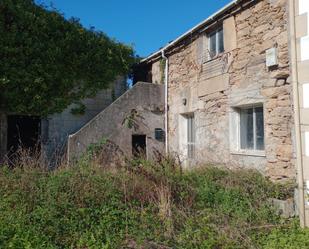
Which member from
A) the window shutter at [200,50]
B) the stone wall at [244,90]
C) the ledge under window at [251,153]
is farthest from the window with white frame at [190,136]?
the ledge under window at [251,153]

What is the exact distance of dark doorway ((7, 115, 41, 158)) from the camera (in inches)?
476

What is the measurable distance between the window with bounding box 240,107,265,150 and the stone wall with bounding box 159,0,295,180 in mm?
276

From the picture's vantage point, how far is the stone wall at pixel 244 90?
24.6ft

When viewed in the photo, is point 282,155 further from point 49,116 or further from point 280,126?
point 49,116

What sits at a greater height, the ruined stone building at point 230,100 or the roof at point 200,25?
the roof at point 200,25

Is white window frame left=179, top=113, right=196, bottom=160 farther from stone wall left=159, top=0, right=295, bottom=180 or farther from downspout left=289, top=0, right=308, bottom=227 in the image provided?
downspout left=289, top=0, right=308, bottom=227

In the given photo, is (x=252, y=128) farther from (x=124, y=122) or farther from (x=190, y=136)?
(x=124, y=122)

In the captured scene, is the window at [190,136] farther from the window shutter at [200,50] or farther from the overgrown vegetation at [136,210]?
the overgrown vegetation at [136,210]

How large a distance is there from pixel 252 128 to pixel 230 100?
100cm

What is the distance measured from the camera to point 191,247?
17.1ft

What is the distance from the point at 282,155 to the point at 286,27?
2.86m

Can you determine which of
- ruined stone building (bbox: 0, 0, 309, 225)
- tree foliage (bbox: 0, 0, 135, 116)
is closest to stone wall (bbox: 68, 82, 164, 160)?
ruined stone building (bbox: 0, 0, 309, 225)

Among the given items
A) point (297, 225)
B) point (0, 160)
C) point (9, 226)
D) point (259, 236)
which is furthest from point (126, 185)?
point (0, 160)

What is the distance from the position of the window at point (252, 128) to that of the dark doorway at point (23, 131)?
7251 millimetres
